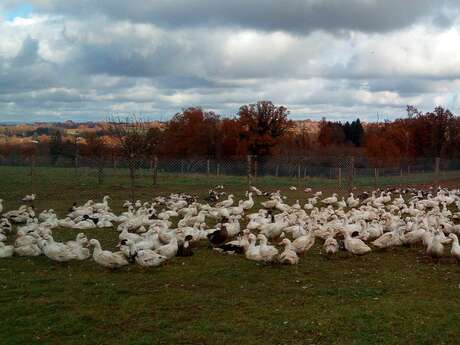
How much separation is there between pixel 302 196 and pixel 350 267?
16.4 metres

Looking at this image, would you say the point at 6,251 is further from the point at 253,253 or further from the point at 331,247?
the point at 331,247

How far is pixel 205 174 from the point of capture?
130ft

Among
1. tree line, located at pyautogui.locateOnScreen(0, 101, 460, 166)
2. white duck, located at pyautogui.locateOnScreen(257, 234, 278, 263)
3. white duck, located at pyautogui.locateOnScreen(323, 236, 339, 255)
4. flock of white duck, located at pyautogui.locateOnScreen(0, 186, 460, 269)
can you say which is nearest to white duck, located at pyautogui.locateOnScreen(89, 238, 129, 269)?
flock of white duck, located at pyautogui.locateOnScreen(0, 186, 460, 269)

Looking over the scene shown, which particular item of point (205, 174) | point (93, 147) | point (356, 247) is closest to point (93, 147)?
point (93, 147)

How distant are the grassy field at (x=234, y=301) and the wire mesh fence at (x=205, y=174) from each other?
13602mm

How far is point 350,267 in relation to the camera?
1102cm

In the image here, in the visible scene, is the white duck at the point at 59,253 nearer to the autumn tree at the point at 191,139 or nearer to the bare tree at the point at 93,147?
the bare tree at the point at 93,147

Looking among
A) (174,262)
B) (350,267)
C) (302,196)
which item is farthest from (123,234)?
(302,196)

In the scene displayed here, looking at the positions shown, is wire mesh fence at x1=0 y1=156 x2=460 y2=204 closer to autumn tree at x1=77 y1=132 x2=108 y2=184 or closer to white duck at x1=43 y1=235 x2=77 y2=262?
autumn tree at x1=77 y1=132 x2=108 y2=184

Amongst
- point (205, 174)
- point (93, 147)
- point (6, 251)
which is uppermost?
point (93, 147)

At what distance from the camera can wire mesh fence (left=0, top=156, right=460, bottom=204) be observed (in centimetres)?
2961

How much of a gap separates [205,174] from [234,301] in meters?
31.3

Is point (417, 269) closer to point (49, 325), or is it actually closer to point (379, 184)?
point (49, 325)

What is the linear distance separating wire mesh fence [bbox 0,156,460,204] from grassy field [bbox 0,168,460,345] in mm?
13602
